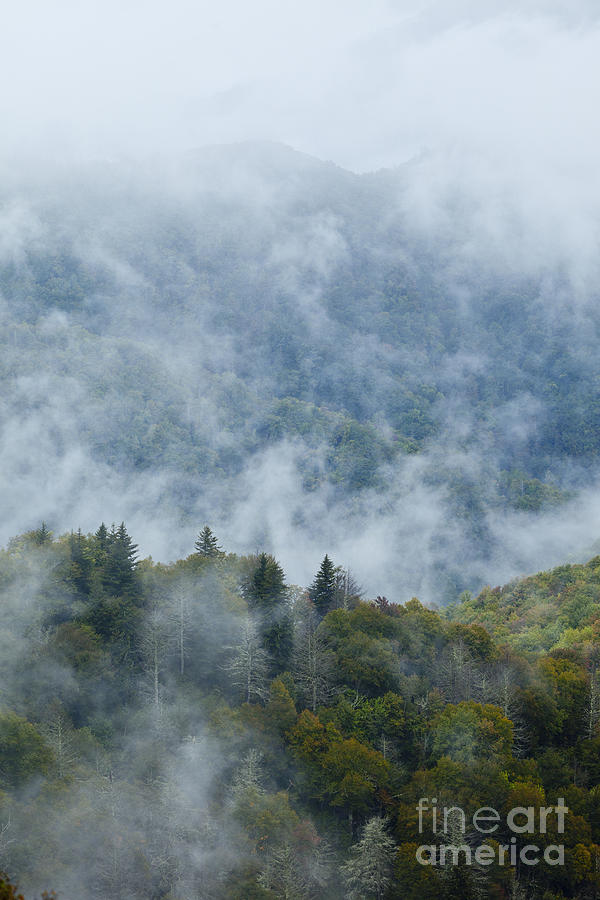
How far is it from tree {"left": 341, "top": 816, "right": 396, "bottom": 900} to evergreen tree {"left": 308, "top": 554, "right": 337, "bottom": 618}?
86.0ft

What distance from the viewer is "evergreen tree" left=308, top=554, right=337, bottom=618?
75.8 m

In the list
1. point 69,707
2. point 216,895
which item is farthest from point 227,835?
point 69,707

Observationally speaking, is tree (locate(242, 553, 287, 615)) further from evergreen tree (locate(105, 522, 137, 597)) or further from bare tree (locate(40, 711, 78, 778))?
bare tree (locate(40, 711, 78, 778))

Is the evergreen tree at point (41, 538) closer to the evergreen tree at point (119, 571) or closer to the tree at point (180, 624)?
the evergreen tree at point (119, 571)

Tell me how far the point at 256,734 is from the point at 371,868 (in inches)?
503

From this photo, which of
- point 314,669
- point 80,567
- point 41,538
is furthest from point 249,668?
point 41,538

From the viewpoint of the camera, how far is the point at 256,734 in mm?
58094

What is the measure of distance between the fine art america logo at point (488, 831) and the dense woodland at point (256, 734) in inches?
19.6

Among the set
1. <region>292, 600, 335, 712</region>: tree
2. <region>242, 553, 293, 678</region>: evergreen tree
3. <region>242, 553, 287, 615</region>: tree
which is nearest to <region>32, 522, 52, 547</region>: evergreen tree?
<region>242, 553, 287, 615</region>: tree

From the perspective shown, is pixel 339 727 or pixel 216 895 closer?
pixel 216 895

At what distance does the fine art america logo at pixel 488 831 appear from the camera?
48.7 meters

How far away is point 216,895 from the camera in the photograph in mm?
48062

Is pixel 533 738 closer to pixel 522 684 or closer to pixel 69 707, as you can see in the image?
pixel 522 684

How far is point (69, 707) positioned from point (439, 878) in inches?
1143
